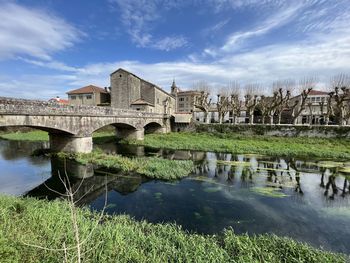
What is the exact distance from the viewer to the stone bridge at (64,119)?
13561 millimetres

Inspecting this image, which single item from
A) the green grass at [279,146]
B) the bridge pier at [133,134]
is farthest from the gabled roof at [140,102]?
the green grass at [279,146]

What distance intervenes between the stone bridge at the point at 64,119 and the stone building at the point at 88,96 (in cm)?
2495

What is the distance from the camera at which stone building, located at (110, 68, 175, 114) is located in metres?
43.0

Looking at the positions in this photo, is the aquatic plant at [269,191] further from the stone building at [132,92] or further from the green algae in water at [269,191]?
the stone building at [132,92]

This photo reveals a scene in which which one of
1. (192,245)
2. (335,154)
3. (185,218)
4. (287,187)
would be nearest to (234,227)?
(185,218)

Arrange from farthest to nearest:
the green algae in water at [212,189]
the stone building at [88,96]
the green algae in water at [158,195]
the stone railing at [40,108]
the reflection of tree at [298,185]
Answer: the stone building at [88,96] → the stone railing at [40,108] → the reflection of tree at [298,185] → the green algae in water at [212,189] → the green algae in water at [158,195]

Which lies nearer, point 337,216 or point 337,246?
point 337,246

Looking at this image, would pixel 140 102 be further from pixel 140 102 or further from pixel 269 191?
pixel 269 191

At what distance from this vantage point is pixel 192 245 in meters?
6.60

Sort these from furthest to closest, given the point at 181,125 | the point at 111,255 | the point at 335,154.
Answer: the point at 181,125 < the point at 335,154 < the point at 111,255

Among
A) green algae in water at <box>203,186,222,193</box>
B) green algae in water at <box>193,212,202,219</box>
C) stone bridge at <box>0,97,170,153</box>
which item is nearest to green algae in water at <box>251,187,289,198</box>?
green algae in water at <box>203,186,222,193</box>

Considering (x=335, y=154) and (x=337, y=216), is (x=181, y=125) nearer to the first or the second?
(x=335, y=154)

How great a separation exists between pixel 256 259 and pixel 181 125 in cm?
3510

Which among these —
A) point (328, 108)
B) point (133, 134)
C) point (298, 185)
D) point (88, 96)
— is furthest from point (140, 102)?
point (328, 108)
